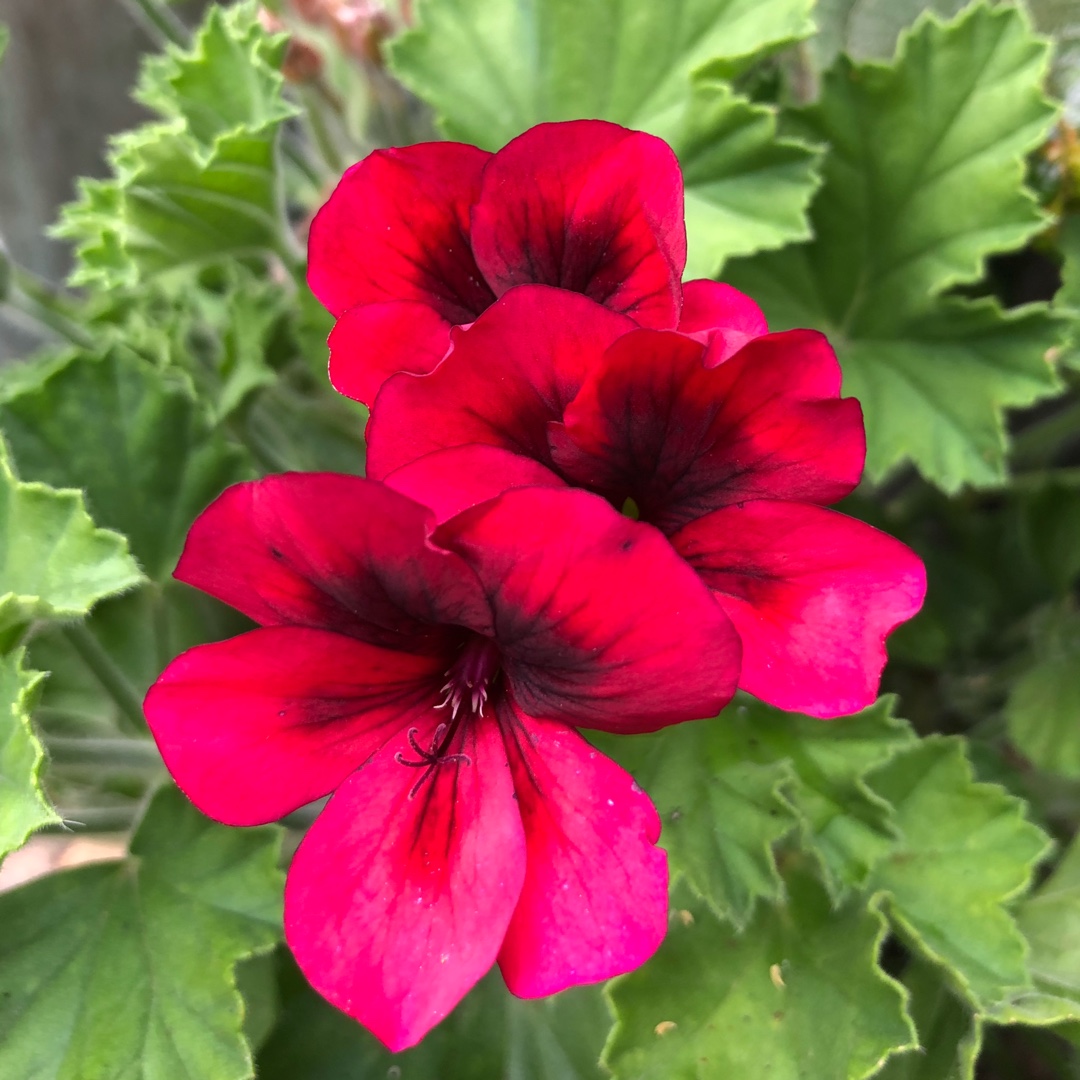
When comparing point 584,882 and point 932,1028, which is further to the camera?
point 932,1028

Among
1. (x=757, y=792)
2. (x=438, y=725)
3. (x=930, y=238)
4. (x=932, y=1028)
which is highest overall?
(x=438, y=725)

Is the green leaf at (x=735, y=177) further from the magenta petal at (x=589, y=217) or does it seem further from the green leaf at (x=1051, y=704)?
the green leaf at (x=1051, y=704)

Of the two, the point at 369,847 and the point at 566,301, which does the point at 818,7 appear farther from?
the point at 369,847

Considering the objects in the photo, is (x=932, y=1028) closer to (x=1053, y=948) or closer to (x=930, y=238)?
(x=1053, y=948)

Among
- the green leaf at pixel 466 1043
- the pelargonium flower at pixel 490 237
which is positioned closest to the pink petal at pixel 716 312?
the pelargonium flower at pixel 490 237

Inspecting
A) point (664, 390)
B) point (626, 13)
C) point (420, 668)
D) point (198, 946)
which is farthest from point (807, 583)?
point (626, 13)

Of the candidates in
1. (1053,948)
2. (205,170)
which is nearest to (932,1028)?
(1053,948)
